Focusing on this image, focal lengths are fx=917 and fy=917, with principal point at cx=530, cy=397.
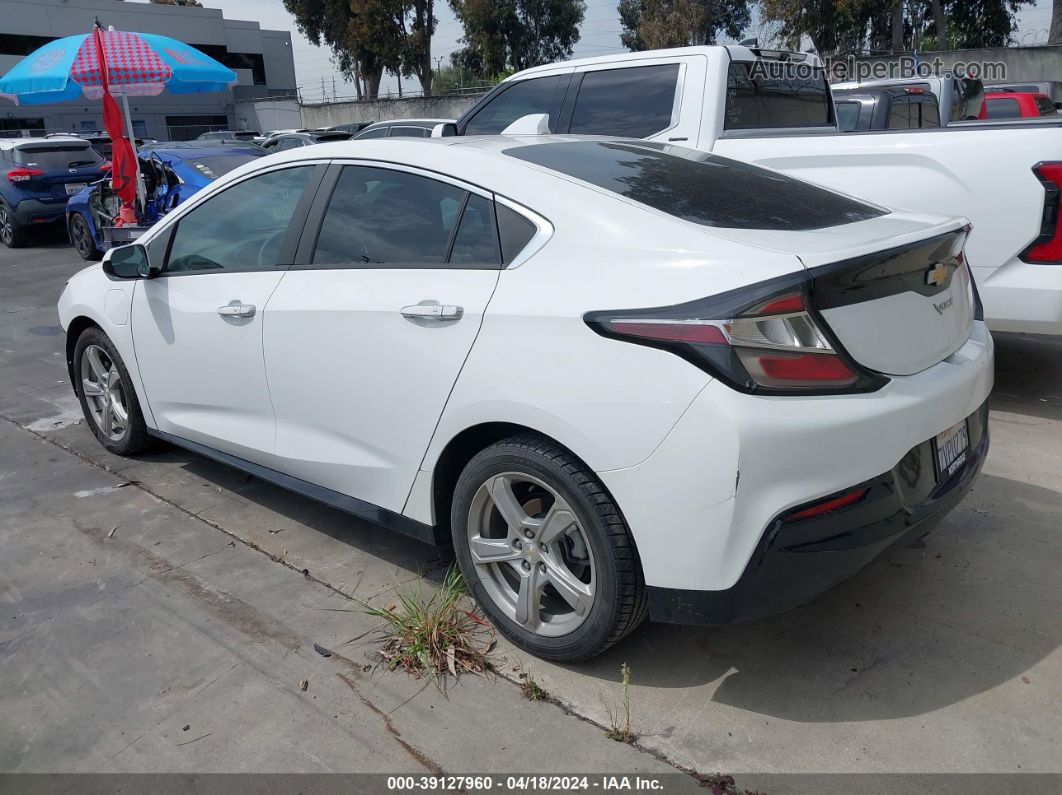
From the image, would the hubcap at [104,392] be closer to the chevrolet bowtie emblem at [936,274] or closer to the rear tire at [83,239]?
the chevrolet bowtie emblem at [936,274]

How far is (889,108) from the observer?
291 inches

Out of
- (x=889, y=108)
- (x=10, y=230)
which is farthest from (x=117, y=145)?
(x=889, y=108)

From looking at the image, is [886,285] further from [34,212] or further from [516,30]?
[516,30]

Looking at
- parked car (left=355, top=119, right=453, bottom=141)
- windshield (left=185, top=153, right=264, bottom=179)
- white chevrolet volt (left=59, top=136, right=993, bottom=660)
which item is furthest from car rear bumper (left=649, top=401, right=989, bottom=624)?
parked car (left=355, top=119, right=453, bottom=141)

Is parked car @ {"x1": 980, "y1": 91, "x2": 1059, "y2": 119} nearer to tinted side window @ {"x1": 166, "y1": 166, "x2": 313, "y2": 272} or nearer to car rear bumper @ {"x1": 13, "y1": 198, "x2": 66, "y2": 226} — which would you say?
tinted side window @ {"x1": 166, "y1": 166, "x2": 313, "y2": 272}

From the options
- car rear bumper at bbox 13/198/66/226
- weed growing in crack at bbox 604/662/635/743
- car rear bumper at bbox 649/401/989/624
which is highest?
car rear bumper at bbox 13/198/66/226

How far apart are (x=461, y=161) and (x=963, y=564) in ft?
7.97

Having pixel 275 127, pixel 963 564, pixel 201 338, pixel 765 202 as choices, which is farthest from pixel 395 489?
pixel 275 127

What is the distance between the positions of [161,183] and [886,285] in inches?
405

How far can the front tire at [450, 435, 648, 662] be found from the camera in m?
2.65

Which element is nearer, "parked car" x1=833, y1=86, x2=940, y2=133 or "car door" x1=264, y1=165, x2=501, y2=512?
"car door" x1=264, y1=165, x2=501, y2=512

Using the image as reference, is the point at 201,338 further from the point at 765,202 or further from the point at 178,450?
the point at 765,202

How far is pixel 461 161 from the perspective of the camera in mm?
3154

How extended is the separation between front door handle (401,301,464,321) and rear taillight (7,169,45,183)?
1284cm
